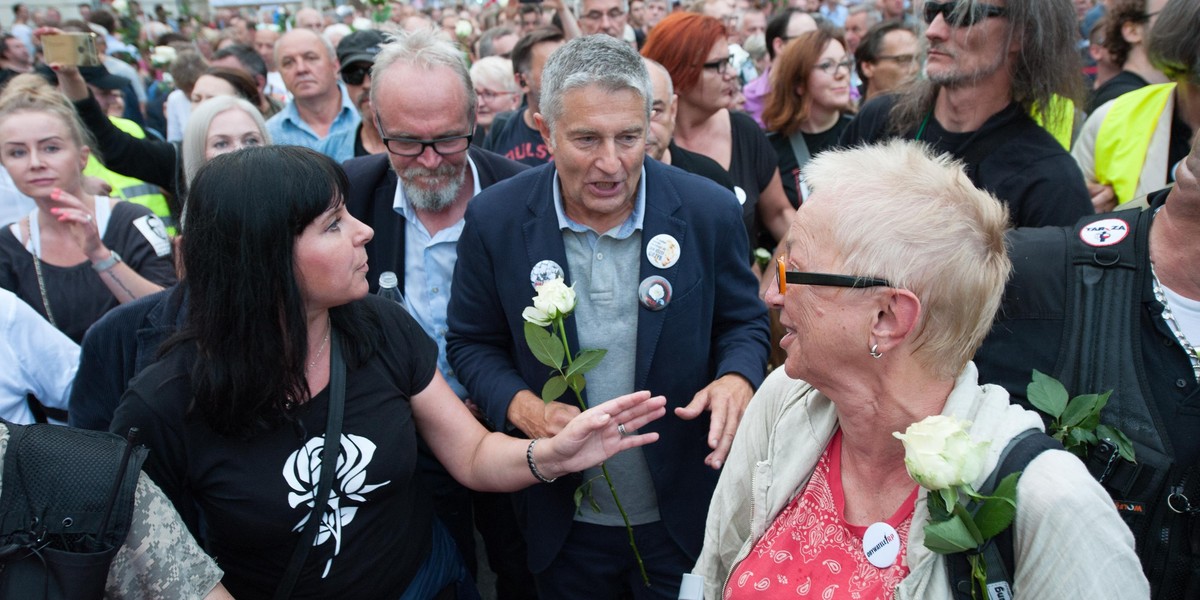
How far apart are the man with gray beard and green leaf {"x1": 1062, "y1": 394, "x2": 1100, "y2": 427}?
2021 mm

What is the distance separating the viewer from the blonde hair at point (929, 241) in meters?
1.80

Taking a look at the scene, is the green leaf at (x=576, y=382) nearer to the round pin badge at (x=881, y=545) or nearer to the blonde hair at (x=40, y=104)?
the round pin badge at (x=881, y=545)

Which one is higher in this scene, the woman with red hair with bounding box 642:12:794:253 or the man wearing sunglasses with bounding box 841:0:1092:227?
the man wearing sunglasses with bounding box 841:0:1092:227

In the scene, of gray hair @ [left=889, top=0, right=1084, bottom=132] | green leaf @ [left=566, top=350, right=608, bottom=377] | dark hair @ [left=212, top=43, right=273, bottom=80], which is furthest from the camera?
dark hair @ [left=212, top=43, right=273, bottom=80]

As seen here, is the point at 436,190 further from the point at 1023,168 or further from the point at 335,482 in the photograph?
the point at 1023,168

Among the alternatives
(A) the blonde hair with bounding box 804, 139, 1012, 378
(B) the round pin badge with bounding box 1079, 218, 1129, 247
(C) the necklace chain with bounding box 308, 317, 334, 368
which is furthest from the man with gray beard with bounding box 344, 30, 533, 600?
(B) the round pin badge with bounding box 1079, 218, 1129, 247

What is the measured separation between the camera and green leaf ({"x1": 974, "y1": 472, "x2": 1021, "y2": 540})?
159 centimetres

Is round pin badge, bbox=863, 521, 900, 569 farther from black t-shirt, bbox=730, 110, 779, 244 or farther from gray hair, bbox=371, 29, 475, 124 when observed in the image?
black t-shirt, bbox=730, 110, 779, 244

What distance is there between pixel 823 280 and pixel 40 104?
12.4 ft

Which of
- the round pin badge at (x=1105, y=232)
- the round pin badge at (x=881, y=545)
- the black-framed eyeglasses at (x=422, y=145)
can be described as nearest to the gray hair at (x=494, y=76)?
the black-framed eyeglasses at (x=422, y=145)

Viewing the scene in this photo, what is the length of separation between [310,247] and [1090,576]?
1.91 meters

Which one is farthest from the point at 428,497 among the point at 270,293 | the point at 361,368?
the point at 270,293

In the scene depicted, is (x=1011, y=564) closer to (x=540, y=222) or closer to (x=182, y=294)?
(x=540, y=222)

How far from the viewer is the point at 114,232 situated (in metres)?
3.74
